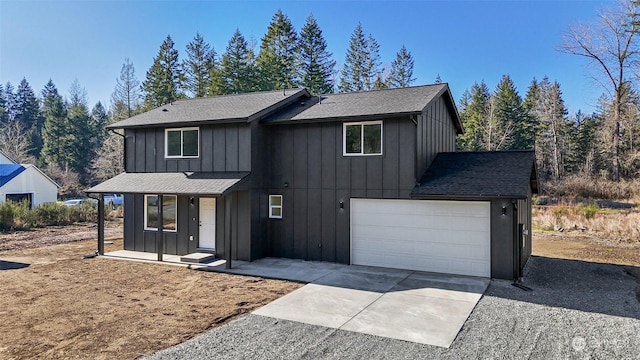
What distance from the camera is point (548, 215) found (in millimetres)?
18031

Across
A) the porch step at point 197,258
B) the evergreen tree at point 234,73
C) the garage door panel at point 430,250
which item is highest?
the evergreen tree at point 234,73

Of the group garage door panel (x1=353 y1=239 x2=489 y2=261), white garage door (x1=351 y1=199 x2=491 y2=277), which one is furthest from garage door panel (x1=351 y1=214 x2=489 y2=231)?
garage door panel (x1=353 y1=239 x2=489 y2=261)

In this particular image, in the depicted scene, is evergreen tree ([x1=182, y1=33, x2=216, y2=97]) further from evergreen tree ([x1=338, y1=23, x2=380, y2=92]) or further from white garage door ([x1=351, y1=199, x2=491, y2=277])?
white garage door ([x1=351, y1=199, x2=491, y2=277])

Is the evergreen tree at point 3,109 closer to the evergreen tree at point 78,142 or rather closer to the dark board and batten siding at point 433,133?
the evergreen tree at point 78,142

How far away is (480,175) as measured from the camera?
9.36 metres

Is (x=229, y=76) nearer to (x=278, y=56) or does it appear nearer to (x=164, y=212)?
(x=278, y=56)

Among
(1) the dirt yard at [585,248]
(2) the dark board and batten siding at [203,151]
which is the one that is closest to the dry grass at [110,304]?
(2) the dark board and batten siding at [203,151]

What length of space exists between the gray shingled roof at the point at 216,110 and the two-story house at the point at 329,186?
0.25 ft

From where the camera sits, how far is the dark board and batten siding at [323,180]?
9648mm

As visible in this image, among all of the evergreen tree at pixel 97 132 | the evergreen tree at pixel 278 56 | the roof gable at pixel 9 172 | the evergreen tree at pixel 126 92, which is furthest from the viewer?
the evergreen tree at pixel 97 132

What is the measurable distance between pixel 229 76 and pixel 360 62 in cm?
1115

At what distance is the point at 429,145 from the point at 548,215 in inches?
438

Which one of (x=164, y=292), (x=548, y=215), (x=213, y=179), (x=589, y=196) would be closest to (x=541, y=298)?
(x=164, y=292)

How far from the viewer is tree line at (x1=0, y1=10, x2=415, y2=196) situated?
95.9 ft
